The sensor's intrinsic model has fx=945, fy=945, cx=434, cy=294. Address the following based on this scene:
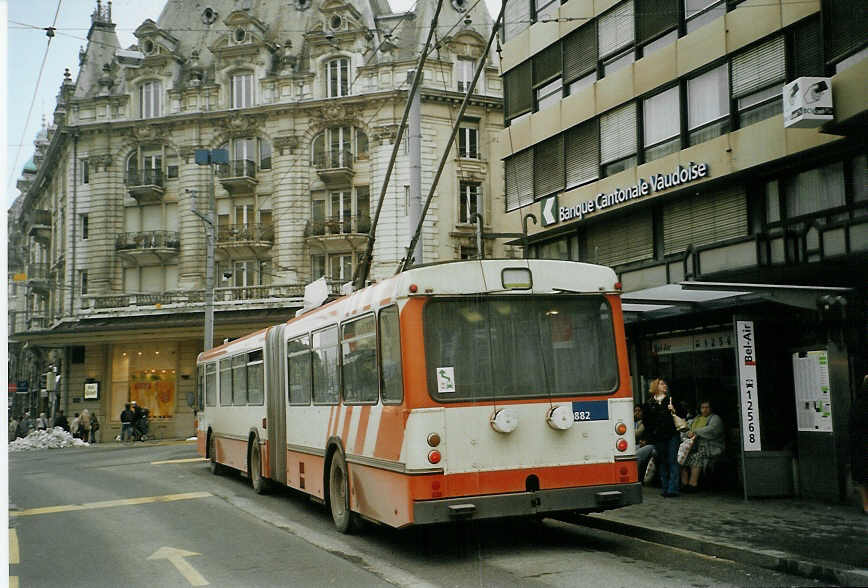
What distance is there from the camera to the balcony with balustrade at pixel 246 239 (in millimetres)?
47438

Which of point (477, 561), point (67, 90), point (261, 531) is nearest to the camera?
point (477, 561)

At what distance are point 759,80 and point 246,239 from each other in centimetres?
3454

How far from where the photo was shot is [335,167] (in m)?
46.7

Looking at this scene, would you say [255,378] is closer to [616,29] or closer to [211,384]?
[211,384]

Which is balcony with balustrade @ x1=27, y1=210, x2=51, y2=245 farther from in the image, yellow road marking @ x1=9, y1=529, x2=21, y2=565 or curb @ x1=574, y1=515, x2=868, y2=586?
curb @ x1=574, y1=515, x2=868, y2=586

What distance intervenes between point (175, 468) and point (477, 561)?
15.9 meters

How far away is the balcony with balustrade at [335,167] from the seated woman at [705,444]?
33.6 m

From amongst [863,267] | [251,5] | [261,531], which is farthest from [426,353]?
[251,5]

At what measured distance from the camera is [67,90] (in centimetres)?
4394

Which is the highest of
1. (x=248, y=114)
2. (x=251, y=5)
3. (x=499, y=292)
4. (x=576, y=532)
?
(x=251, y=5)

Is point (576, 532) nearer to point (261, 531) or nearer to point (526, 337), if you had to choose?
point (526, 337)

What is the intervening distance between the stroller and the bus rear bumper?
120 ft

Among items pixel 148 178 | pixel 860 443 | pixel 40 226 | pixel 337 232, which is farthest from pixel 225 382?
pixel 40 226

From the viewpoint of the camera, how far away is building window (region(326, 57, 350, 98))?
4747cm
